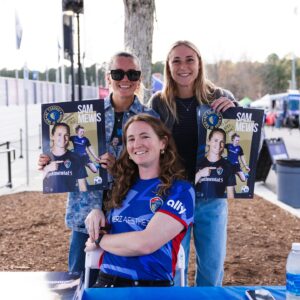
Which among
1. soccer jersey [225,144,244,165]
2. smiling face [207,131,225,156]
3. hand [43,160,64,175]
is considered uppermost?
smiling face [207,131,225,156]

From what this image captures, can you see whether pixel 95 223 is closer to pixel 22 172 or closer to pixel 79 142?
pixel 79 142

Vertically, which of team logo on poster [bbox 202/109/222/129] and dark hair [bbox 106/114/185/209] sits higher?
team logo on poster [bbox 202/109/222/129]

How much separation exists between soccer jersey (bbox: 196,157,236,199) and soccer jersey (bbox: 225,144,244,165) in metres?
0.03

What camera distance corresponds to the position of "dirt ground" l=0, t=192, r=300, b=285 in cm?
446

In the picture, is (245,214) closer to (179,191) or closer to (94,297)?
(179,191)

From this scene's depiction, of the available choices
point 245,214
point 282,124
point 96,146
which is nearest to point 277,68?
point 282,124

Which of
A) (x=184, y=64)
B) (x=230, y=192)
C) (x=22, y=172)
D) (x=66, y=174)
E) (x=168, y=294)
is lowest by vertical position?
(x=22, y=172)

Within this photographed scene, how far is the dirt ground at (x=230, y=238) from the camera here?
4457 mm

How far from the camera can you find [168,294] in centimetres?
169

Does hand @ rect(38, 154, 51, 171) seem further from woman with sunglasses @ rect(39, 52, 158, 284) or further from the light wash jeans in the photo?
the light wash jeans

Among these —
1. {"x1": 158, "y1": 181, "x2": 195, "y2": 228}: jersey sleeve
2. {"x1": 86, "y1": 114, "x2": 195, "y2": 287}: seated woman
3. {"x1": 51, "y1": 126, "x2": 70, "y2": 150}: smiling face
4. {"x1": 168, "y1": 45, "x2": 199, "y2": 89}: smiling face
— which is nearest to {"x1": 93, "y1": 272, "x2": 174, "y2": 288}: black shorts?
{"x1": 86, "y1": 114, "x2": 195, "y2": 287}: seated woman

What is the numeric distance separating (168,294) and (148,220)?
0.48 m

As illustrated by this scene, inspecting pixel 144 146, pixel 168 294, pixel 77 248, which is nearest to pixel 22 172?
pixel 77 248

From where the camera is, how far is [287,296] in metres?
1.63
